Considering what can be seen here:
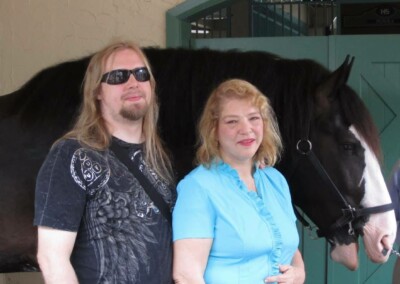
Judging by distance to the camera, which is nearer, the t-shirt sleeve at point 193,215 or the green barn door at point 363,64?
the t-shirt sleeve at point 193,215

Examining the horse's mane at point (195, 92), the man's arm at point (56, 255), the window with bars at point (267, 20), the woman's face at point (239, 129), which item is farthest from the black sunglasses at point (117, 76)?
the window with bars at point (267, 20)

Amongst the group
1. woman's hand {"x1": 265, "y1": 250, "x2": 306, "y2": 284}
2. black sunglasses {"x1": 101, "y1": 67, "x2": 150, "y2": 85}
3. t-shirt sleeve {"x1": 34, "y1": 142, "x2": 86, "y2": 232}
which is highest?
black sunglasses {"x1": 101, "y1": 67, "x2": 150, "y2": 85}

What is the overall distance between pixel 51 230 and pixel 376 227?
1381 millimetres

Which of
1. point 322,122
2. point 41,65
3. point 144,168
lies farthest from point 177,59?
point 41,65

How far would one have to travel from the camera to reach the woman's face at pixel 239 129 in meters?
1.93

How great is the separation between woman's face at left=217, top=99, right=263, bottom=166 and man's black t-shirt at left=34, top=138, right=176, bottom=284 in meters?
0.32

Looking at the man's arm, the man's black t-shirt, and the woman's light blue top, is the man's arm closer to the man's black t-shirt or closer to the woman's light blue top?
the man's black t-shirt

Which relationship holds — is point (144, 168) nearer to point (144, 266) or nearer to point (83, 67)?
point (144, 266)

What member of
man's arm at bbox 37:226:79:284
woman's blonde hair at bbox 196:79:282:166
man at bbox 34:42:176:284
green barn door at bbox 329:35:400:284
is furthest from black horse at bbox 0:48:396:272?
green barn door at bbox 329:35:400:284

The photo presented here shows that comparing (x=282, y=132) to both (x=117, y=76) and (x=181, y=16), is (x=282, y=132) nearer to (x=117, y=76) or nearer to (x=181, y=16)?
(x=117, y=76)

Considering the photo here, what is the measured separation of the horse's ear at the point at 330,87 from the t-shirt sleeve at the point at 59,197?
1201 mm

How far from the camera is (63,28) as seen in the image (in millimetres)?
4426

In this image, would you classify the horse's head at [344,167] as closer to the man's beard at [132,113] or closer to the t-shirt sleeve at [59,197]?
the man's beard at [132,113]

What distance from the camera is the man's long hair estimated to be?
1.82 m
